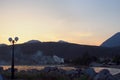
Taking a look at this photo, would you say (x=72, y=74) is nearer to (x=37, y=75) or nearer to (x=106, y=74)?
(x=37, y=75)

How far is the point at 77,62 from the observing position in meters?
190

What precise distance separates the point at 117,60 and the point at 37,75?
5209 inches

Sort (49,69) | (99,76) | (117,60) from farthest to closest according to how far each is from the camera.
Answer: (117,60) < (49,69) < (99,76)

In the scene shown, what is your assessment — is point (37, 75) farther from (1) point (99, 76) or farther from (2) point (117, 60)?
(2) point (117, 60)

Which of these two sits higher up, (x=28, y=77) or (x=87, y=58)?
(x=28, y=77)

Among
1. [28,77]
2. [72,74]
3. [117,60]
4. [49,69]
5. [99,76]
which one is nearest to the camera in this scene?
[99,76]

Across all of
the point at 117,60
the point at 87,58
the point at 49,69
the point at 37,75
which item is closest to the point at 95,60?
the point at 87,58

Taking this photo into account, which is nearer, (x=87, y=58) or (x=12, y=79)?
(x=12, y=79)

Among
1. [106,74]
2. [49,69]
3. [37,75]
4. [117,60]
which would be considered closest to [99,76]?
[106,74]

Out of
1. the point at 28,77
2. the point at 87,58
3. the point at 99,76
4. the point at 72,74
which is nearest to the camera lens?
the point at 99,76

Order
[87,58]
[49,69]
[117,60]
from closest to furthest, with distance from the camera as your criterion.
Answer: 1. [49,69]
2. [117,60]
3. [87,58]

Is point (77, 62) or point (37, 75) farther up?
point (37, 75)

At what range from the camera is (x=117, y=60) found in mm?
174875

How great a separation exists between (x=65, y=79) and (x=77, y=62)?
148500mm
